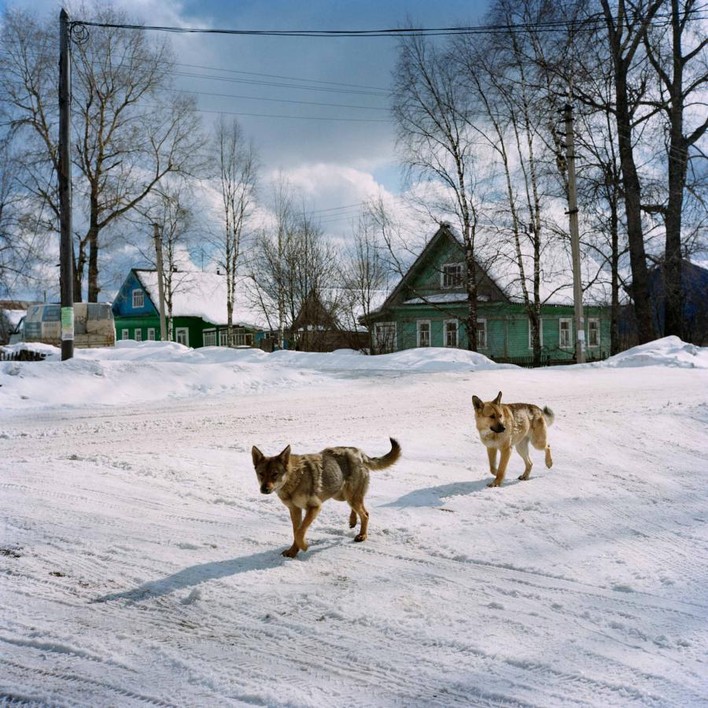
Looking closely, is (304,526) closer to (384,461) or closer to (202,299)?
(384,461)

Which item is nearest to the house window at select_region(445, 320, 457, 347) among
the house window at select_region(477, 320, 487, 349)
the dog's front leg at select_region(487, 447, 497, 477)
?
the house window at select_region(477, 320, 487, 349)

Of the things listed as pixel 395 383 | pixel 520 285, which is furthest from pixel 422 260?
pixel 395 383

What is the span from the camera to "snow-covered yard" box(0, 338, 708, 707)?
2918 mm

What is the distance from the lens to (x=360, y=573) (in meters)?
4.20

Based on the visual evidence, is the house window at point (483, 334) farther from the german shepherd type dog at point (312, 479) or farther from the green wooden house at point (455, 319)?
the german shepherd type dog at point (312, 479)

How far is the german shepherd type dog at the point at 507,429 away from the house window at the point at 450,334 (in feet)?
96.5

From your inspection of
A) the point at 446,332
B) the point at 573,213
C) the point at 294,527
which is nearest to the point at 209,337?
the point at 446,332

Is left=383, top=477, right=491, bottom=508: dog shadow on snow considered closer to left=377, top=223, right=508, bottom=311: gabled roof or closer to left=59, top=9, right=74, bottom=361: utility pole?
left=59, top=9, right=74, bottom=361: utility pole

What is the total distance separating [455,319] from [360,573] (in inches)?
1269

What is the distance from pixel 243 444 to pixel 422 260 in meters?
28.2

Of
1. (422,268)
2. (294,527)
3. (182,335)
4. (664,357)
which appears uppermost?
(422,268)

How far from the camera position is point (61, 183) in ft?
52.6

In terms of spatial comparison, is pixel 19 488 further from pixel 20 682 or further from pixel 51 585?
pixel 20 682

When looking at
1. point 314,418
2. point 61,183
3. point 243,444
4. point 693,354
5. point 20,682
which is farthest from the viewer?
point 693,354
